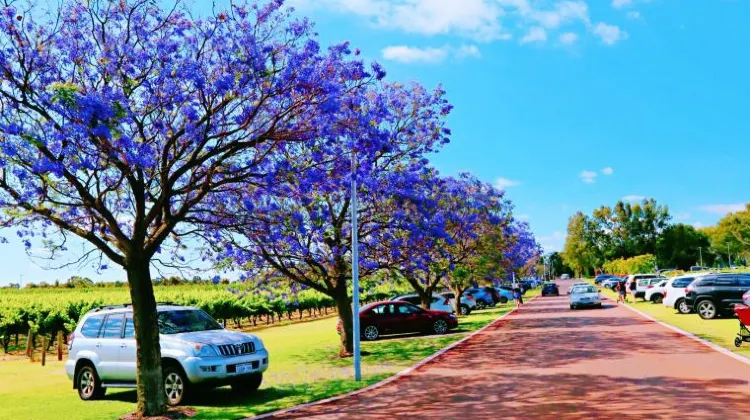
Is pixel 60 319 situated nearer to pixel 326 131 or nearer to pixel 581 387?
pixel 326 131

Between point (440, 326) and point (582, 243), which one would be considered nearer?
point (440, 326)

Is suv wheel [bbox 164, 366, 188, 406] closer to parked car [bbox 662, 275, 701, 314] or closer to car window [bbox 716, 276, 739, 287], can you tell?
car window [bbox 716, 276, 739, 287]

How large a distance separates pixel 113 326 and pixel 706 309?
21530 millimetres

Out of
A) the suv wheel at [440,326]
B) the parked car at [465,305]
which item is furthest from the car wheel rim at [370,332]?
the parked car at [465,305]

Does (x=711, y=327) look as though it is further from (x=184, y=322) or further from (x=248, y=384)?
(x=184, y=322)

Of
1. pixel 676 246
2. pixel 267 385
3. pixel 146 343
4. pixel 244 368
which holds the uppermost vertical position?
pixel 676 246

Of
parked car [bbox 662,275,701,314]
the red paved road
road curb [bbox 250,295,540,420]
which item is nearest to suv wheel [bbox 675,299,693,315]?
parked car [bbox 662,275,701,314]

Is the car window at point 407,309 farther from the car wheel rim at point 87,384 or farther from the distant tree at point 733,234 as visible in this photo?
the distant tree at point 733,234

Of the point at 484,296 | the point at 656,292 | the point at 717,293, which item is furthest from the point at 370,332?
→ the point at 484,296

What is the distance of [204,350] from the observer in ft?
36.7

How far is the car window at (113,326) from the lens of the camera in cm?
1251

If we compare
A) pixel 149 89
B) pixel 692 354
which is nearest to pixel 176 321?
pixel 149 89

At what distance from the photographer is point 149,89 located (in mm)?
11078

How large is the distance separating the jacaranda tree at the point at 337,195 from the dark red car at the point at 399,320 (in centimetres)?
537
